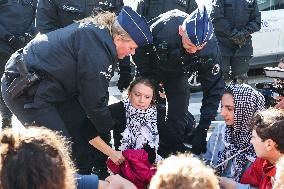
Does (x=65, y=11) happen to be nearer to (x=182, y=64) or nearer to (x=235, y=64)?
(x=182, y=64)

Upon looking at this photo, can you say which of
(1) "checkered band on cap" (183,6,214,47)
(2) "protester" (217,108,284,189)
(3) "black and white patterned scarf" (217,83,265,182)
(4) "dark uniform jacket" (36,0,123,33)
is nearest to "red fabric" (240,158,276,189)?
(2) "protester" (217,108,284,189)

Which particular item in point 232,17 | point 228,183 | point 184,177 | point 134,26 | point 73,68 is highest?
point 134,26

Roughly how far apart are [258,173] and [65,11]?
2039 millimetres

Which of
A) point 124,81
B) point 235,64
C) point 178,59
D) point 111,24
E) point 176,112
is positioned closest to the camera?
point 111,24

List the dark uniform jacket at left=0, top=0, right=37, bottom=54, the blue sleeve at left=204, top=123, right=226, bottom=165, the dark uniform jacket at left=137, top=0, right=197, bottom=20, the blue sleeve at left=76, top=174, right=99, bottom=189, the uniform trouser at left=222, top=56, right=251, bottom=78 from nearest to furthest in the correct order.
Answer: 1. the blue sleeve at left=76, top=174, right=99, bottom=189
2. the blue sleeve at left=204, top=123, right=226, bottom=165
3. the dark uniform jacket at left=137, top=0, right=197, bottom=20
4. the dark uniform jacket at left=0, top=0, right=37, bottom=54
5. the uniform trouser at left=222, top=56, right=251, bottom=78

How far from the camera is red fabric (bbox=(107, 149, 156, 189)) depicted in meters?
3.26

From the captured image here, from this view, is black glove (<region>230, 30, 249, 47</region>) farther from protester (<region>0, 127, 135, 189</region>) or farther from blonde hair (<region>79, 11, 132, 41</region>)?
protester (<region>0, 127, 135, 189</region>)

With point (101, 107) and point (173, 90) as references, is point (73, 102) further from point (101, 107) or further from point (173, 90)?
point (173, 90)

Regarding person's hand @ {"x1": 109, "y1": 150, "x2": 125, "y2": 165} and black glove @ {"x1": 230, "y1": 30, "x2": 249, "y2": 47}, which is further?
black glove @ {"x1": 230, "y1": 30, "x2": 249, "y2": 47}

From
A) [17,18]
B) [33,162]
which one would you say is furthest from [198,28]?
[17,18]

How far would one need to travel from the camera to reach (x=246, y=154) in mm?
3381

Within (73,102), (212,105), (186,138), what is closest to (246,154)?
(212,105)

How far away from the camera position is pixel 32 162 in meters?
1.72

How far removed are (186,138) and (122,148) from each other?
62cm
